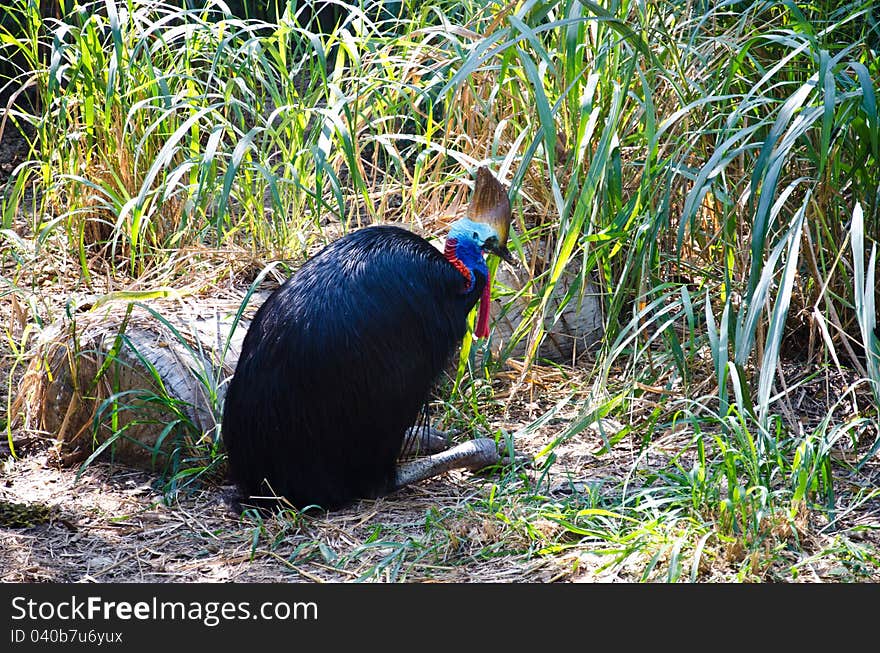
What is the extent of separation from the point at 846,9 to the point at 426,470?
1.64 metres

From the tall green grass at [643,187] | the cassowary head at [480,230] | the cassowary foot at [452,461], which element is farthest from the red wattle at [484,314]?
the cassowary foot at [452,461]

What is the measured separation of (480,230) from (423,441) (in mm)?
632

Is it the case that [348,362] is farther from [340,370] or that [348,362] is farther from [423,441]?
[423,441]

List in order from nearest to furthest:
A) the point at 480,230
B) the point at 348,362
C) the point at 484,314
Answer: the point at 348,362
the point at 480,230
the point at 484,314

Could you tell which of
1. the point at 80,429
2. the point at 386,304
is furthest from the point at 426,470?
the point at 80,429

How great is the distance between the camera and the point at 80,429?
3096mm

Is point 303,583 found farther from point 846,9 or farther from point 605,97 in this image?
point 846,9

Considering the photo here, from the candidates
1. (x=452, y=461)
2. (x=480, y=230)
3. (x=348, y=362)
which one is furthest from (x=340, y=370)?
(x=480, y=230)

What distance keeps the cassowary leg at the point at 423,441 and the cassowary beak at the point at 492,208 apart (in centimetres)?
56

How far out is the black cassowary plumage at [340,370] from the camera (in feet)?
8.84

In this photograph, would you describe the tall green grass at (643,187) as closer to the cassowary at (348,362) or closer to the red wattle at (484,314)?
the red wattle at (484,314)

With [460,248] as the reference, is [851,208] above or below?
above

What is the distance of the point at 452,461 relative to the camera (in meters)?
2.89

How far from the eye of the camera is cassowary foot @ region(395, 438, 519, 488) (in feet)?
9.44
